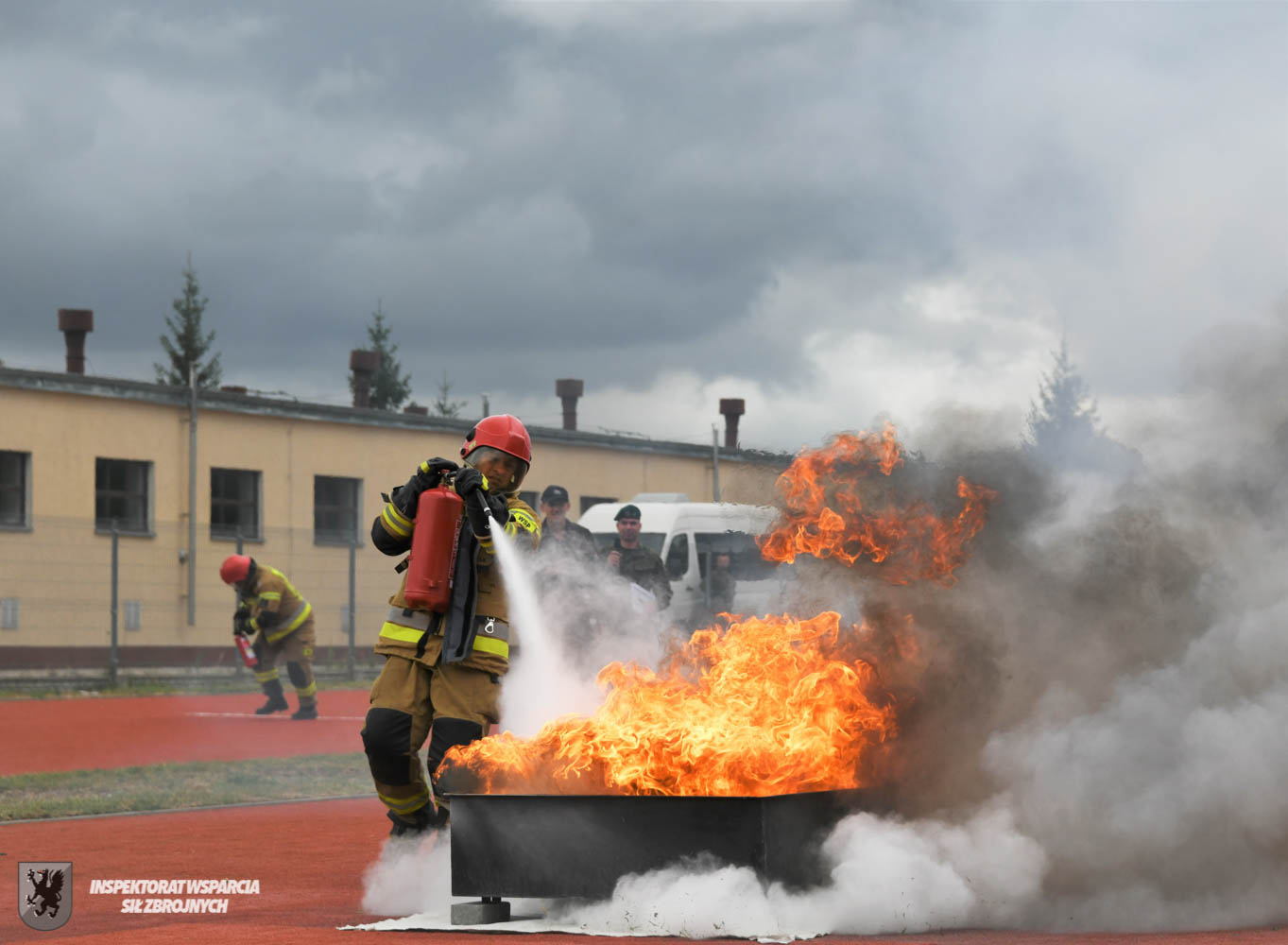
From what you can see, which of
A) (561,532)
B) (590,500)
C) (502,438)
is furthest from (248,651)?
(590,500)

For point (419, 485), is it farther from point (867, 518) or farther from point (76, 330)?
point (76, 330)

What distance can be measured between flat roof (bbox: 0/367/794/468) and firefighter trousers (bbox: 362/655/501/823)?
20967mm

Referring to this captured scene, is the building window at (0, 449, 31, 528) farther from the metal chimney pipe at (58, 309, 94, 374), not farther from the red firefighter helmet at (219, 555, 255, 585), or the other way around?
the red firefighter helmet at (219, 555, 255, 585)

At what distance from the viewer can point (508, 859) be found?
22.6 feet

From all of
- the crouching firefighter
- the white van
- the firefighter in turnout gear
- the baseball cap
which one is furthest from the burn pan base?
the white van

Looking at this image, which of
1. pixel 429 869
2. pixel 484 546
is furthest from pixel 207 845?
pixel 484 546

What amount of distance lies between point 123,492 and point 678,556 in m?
11.7

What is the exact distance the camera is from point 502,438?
26.3 ft

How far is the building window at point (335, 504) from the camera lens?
3406cm

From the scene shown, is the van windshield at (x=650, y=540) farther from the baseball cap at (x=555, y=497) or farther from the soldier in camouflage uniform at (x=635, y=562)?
the baseball cap at (x=555, y=497)

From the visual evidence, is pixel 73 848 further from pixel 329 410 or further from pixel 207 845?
pixel 329 410

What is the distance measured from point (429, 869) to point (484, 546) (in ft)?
4.91

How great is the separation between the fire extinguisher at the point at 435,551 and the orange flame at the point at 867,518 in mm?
→ 1503

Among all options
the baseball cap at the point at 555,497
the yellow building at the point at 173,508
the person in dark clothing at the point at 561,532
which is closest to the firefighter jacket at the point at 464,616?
the person in dark clothing at the point at 561,532
